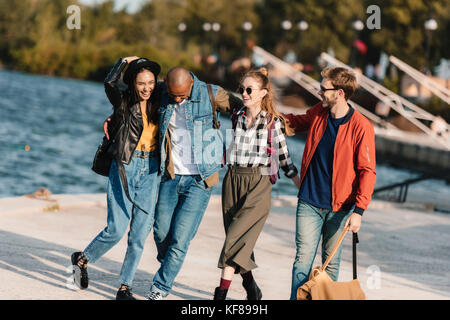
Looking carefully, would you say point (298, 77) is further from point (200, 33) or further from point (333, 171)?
point (200, 33)

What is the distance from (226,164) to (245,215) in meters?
0.40

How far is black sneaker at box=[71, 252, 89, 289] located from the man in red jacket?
61.3 inches

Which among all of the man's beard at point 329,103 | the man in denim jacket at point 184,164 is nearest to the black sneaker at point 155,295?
the man in denim jacket at point 184,164

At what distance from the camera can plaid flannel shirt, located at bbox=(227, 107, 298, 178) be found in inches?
206

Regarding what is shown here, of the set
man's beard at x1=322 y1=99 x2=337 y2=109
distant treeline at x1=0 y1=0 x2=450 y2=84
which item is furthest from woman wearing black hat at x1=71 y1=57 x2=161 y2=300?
distant treeline at x1=0 y1=0 x2=450 y2=84

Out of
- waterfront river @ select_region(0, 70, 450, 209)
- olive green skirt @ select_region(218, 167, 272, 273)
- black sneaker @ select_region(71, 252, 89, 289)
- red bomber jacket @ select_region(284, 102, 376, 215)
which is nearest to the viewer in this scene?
red bomber jacket @ select_region(284, 102, 376, 215)

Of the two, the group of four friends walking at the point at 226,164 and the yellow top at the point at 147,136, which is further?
the yellow top at the point at 147,136

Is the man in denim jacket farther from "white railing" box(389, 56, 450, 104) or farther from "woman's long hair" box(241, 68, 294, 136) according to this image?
"white railing" box(389, 56, 450, 104)

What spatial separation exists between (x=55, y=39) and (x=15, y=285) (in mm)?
87232

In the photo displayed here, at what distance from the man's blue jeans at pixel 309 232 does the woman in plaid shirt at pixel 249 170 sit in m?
0.29

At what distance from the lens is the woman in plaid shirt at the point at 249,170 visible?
5203 millimetres

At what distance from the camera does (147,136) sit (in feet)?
17.9

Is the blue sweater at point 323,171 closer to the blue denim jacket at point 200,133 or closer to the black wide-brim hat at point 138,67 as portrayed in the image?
the blue denim jacket at point 200,133
